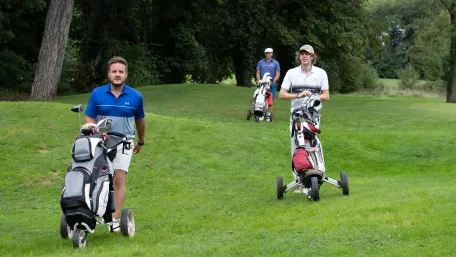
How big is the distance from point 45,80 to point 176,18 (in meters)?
16.3

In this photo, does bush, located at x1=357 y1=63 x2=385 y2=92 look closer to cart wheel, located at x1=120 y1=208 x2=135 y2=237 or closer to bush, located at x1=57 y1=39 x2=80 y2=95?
bush, located at x1=57 y1=39 x2=80 y2=95

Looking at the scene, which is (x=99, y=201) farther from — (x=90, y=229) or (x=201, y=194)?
(x=201, y=194)

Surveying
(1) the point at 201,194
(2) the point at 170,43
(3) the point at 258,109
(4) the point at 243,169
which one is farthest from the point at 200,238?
(2) the point at 170,43

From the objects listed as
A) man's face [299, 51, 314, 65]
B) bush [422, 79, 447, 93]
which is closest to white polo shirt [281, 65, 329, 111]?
man's face [299, 51, 314, 65]

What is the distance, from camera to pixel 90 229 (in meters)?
8.39

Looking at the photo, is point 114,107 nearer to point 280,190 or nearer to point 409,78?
point 280,190

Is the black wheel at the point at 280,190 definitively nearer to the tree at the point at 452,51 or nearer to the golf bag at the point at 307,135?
the golf bag at the point at 307,135

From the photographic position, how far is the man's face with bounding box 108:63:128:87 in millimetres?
9273

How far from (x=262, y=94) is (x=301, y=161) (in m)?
12.1

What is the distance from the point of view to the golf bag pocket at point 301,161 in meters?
Result: 11.2

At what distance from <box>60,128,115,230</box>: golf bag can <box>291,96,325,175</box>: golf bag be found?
3.53 metres

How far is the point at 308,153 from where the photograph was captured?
11531mm

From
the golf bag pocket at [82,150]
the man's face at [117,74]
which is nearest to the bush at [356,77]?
the man's face at [117,74]

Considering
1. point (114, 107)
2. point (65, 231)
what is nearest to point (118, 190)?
point (65, 231)
